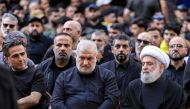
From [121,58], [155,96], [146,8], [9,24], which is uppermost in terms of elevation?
[146,8]

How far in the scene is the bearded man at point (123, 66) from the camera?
7.98 meters

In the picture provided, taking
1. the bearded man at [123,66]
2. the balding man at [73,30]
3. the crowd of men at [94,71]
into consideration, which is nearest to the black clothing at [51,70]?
the crowd of men at [94,71]

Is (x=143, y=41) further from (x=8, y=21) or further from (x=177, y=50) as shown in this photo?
(x=8, y=21)

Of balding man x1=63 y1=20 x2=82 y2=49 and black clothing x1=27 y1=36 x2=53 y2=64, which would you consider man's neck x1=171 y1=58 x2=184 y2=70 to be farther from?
black clothing x1=27 y1=36 x2=53 y2=64

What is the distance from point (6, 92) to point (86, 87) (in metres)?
3.64

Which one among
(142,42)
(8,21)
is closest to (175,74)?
(142,42)

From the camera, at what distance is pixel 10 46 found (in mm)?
6527

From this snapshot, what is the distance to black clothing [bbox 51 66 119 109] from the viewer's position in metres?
6.66

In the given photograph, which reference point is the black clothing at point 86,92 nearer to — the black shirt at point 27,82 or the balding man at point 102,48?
the black shirt at point 27,82

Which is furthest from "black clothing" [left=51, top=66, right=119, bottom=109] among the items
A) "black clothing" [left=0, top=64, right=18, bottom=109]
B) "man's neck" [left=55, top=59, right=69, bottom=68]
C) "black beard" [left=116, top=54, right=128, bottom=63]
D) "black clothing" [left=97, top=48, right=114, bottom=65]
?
"black clothing" [left=0, top=64, right=18, bottom=109]

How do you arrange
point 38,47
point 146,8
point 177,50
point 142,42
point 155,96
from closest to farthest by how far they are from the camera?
point 155,96 < point 177,50 < point 142,42 < point 38,47 < point 146,8

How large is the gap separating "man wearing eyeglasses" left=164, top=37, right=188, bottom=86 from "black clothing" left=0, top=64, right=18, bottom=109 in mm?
4885

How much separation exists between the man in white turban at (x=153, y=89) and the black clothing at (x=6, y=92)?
12.5ft

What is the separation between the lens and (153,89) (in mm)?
6879
